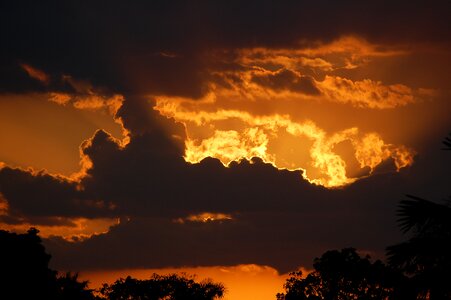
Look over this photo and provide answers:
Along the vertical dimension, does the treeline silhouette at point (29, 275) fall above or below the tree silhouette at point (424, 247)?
above

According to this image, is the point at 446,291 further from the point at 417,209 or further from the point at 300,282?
the point at 300,282

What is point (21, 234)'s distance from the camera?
65.0 metres

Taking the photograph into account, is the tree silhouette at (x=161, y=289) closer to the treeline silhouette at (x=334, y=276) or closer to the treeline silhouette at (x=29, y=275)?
the treeline silhouette at (x=334, y=276)

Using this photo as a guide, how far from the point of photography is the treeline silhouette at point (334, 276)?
54.2 feet

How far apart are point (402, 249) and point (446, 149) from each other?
2.48 meters

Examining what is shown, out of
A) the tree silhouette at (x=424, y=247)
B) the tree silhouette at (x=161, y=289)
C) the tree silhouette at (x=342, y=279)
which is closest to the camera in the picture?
the tree silhouette at (x=424, y=247)

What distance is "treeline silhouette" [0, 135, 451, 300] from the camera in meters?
16.5

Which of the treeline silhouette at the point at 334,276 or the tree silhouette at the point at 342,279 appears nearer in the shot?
the treeline silhouette at the point at 334,276

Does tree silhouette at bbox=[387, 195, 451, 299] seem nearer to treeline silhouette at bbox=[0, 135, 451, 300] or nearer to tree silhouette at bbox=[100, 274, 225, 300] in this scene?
treeline silhouette at bbox=[0, 135, 451, 300]

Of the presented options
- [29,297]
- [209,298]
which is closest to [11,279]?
[29,297]

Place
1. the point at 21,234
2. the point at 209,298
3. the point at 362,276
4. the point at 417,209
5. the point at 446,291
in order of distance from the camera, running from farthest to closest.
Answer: the point at 209,298 < the point at 362,276 < the point at 21,234 < the point at 417,209 < the point at 446,291

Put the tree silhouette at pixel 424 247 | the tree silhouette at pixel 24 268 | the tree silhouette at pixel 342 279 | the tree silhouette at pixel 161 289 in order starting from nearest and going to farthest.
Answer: the tree silhouette at pixel 424 247
the tree silhouette at pixel 24 268
the tree silhouette at pixel 342 279
the tree silhouette at pixel 161 289

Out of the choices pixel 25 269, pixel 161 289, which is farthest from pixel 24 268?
pixel 161 289

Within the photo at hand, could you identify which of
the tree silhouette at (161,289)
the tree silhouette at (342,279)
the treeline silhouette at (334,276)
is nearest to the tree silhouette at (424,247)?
the treeline silhouette at (334,276)
